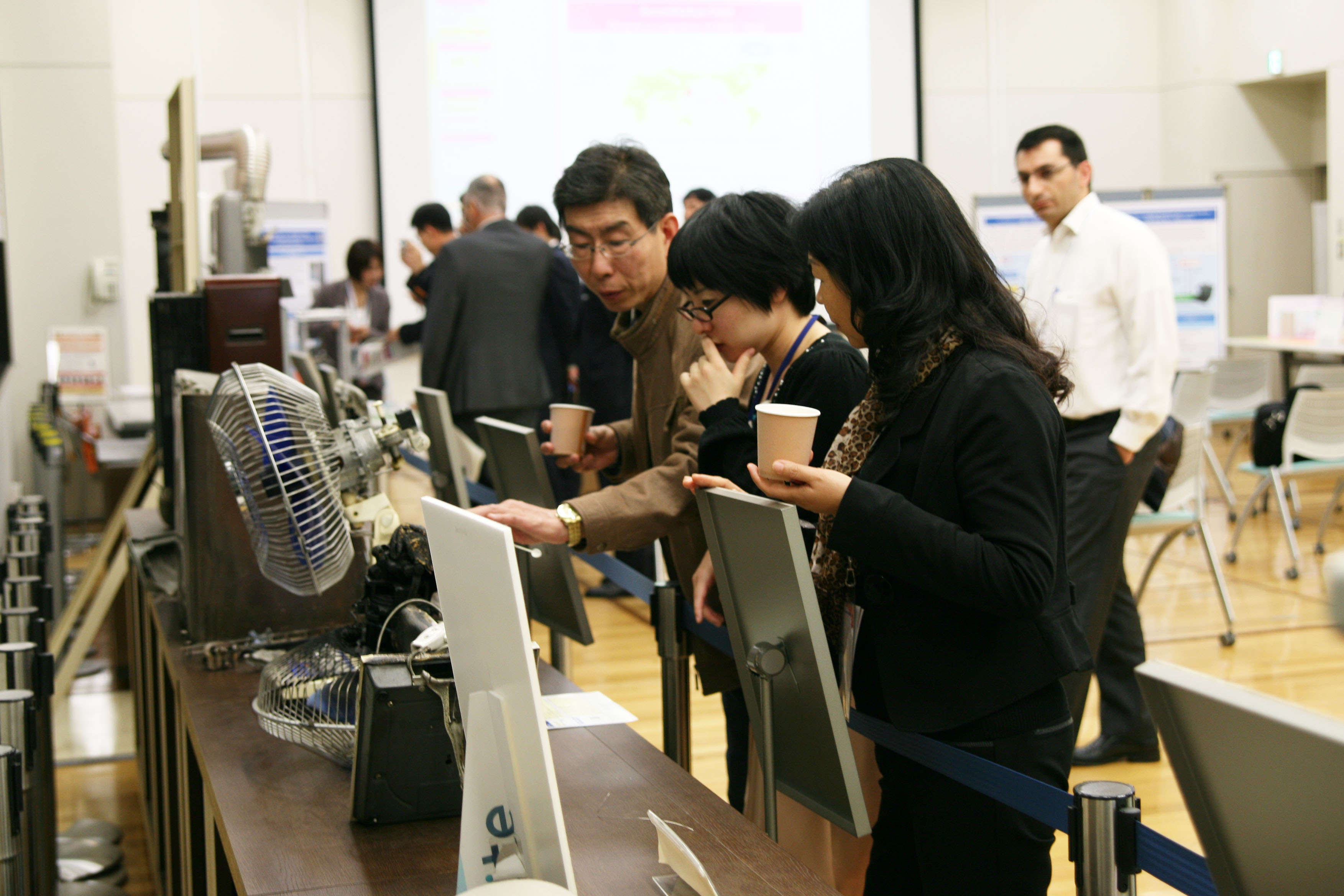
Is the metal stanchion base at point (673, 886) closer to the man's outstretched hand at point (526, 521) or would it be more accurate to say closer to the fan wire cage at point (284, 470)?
the man's outstretched hand at point (526, 521)

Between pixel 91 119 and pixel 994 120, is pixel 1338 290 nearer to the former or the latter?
pixel 994 120

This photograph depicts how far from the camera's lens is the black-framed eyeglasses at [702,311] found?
1757mm

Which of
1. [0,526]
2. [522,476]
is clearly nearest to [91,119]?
[0,526]

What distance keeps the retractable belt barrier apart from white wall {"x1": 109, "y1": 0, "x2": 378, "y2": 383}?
7888mm

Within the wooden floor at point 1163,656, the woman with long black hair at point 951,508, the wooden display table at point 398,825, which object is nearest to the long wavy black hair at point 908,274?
the woman with long black hair at point 951,508

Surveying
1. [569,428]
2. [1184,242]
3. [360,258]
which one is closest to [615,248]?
[569,428]

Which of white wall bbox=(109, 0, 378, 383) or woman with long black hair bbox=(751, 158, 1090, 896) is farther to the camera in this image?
white wall bbox=(109, 0, 378, 383)

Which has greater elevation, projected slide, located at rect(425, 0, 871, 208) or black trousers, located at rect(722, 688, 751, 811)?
projected slide, located at rect(425, 0, 871, 208)

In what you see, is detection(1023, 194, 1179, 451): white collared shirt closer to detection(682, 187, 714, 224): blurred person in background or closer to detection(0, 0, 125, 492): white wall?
detection(682, 187, 714, 224): blurred person in background

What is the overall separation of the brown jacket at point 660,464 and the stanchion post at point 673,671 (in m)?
0.03

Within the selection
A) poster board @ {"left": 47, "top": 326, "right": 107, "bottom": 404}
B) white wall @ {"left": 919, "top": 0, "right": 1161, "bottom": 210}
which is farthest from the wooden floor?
white wall @ {"left": 919, "top": 0, "right": 1161, "bottom": 210}

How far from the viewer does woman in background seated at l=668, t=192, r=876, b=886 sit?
1.71 m

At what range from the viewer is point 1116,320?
337cm

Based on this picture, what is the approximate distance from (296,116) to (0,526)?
5060mm
